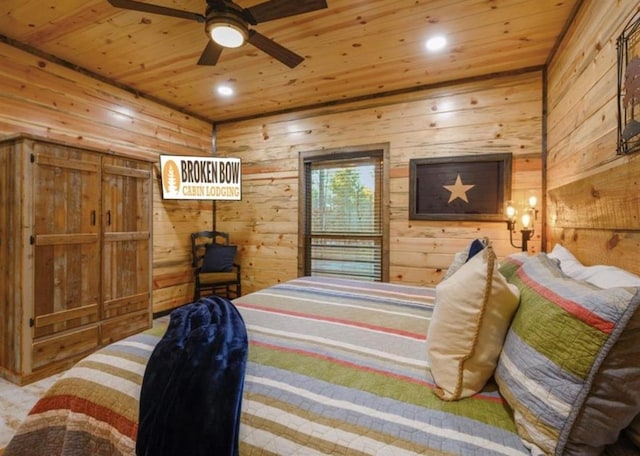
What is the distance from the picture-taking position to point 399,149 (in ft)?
11.3

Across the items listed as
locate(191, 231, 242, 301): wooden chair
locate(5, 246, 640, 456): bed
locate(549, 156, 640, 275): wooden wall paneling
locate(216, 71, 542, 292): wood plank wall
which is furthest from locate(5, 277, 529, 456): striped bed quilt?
locate(191, 231, 242, 301): wooden chair

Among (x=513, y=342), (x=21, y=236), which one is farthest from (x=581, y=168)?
(x=21, y=236)

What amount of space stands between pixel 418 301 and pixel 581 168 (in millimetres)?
1344

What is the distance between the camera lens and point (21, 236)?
2.21 m

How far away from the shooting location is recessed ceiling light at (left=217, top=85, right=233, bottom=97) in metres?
3.40

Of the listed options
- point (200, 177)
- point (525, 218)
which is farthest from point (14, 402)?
point (525, 218)

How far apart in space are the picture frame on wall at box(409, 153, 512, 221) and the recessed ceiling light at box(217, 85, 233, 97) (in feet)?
7.08

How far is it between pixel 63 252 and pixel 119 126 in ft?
5.20

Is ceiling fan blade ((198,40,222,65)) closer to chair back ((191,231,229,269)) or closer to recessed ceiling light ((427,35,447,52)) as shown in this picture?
recessed ceiling light ((427,35,447,52))

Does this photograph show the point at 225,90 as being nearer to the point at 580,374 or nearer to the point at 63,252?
the point at 63,252

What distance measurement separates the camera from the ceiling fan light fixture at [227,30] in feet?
5.97

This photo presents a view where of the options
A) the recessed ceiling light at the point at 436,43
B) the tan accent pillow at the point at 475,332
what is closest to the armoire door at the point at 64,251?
the tan accent pillow at the point at 475,332

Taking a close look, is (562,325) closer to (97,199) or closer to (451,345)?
(451,345)

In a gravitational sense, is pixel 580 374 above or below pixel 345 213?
below
